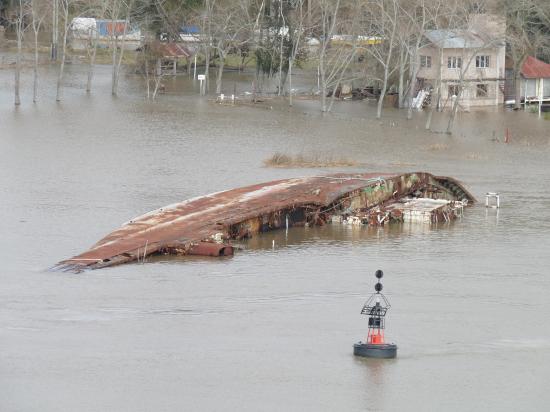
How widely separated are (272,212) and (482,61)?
4265 cm

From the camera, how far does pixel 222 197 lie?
1196 inches

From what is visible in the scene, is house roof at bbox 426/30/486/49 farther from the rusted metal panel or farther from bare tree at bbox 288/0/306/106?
the rusted metal panel

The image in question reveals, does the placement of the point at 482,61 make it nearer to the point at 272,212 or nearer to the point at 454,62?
the point at 454,62

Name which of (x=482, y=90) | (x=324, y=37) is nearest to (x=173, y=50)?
(x=324, y=37)

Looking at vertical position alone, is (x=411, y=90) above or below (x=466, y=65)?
below

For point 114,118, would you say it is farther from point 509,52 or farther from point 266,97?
point 509,52

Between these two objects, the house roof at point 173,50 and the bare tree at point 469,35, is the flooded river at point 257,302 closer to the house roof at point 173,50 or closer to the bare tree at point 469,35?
the bare tree at point 469,35

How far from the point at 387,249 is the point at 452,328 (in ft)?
23.0

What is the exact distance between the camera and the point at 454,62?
67.4 m

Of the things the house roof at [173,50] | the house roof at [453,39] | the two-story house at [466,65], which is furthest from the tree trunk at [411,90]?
the house roof at [173,50]

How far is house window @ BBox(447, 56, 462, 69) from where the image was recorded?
2645 inches

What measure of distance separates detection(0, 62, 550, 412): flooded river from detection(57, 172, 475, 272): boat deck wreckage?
1.48ft

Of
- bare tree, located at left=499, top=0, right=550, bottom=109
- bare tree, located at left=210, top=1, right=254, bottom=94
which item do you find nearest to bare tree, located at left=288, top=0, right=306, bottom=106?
bare tree, located at left=210, top=1, right=254, bottom=94

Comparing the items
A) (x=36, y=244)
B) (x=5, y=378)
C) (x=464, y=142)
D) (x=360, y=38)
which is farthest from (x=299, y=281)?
(x=360, y=38)
